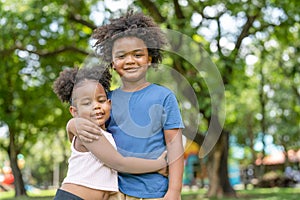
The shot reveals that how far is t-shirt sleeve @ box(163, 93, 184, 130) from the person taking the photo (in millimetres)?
2713

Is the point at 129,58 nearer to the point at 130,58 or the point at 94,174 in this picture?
the point at 130,58

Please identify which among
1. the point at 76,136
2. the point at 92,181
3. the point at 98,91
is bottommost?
the point at 92,181

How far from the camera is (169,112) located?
8.91 feet

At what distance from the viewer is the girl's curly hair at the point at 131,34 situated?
2844 mm

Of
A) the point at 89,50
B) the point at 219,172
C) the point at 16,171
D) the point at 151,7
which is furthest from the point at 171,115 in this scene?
the point at 16,171

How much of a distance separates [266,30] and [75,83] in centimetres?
1238

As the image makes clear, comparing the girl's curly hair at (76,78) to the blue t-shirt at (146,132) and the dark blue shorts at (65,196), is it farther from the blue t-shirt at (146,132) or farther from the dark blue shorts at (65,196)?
the dark blue shorts at (65,196)

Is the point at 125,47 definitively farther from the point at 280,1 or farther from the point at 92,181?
the point at 280,1

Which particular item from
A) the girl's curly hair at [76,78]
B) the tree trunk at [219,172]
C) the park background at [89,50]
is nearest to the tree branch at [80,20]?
the park background at [89,50]

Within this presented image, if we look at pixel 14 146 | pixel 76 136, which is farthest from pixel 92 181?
pixel 14 146

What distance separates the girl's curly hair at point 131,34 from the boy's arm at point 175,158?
474 millimetres

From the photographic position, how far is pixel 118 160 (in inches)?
106

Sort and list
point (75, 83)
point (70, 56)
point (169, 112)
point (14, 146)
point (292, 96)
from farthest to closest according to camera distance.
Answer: point (292, 96) < point (14, 146) < point (70, 56) < point (75, 83) < point (169, 112)

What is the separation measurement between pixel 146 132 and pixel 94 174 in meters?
0.34
